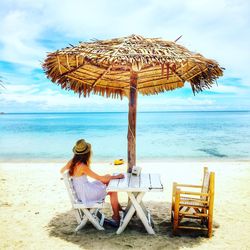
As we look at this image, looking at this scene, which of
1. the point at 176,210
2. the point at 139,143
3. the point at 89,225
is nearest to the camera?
the point at 176,210

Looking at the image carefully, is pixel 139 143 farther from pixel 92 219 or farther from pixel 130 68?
pixel 92 219

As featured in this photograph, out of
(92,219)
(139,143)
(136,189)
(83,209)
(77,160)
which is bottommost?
(139,143)

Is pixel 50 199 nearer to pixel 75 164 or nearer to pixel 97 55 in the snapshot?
pixel 75 164

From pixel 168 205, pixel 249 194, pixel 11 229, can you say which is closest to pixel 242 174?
pixel 249 194

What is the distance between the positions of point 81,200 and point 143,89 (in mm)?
2687

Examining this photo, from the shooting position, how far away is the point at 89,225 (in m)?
3.97

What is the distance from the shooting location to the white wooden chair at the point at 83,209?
11.6 ft

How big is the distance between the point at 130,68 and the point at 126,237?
7.58 ft

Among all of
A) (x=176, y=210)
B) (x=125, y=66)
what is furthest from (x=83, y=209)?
(x=125, y=66)

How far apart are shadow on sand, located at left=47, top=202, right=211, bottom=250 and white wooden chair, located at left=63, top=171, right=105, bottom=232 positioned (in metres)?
0.10

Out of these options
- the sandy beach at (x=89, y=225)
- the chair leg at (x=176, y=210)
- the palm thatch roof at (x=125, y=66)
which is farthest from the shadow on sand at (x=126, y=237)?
the palm thatch roof at (x=125, y=66)

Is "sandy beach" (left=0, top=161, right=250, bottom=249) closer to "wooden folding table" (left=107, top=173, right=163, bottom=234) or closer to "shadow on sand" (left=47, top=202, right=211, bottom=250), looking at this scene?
"shadow on sand" (left=47, top=202, right=211, bottom=250)

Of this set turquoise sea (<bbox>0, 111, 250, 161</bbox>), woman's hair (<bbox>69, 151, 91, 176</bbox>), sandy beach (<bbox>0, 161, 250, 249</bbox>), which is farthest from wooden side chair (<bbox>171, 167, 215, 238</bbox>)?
turquoise sea (<bbox>0, 111, 250, 161</bbox>)

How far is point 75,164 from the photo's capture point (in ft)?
12.0
